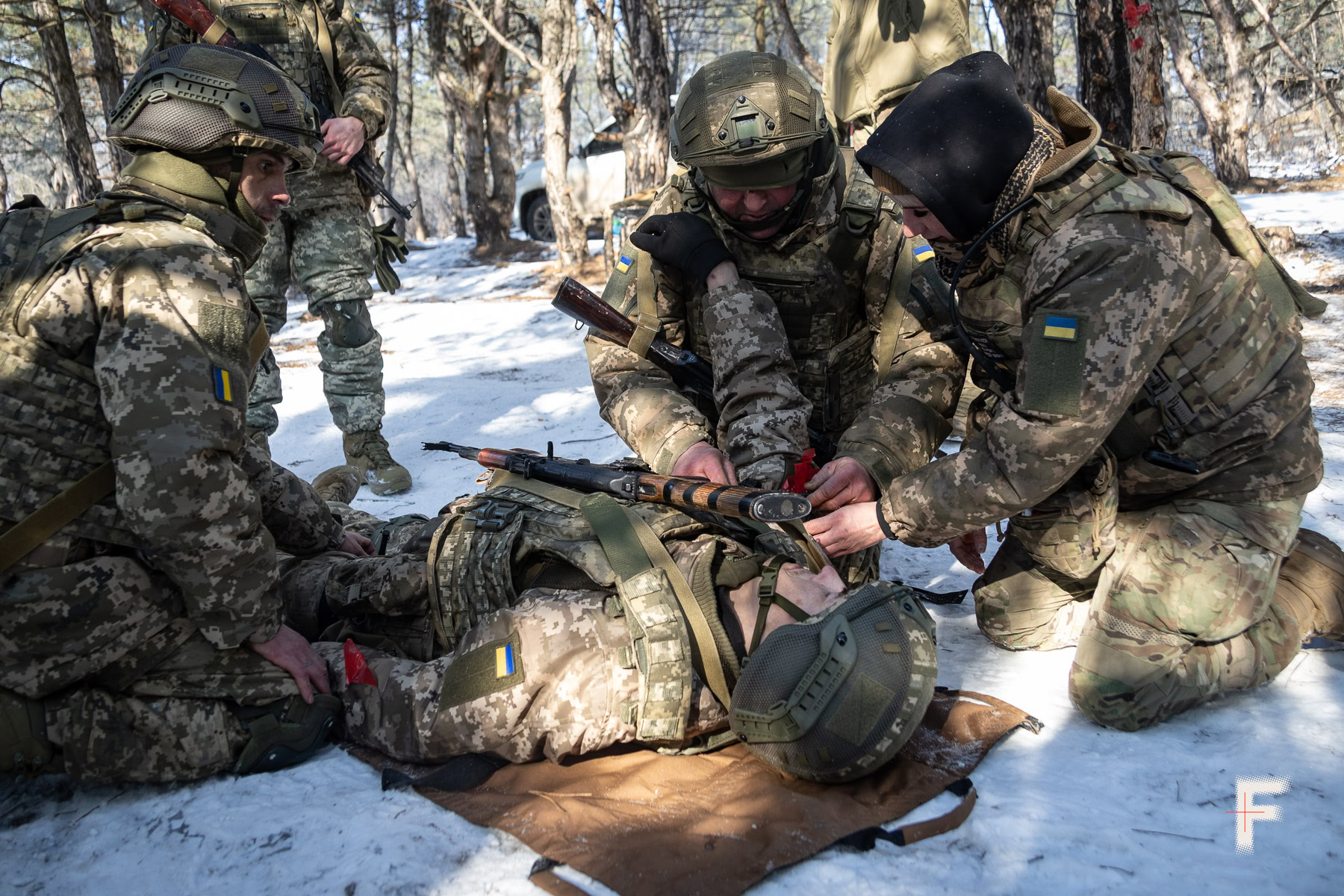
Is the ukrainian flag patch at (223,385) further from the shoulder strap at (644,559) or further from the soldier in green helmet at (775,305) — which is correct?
the soldier in green helmet at (775,305)

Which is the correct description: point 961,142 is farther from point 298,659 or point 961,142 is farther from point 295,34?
point 295,34

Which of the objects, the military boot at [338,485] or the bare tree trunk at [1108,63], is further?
the bare tree trunk at [1108,63]

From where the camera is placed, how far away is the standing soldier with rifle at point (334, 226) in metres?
4.48

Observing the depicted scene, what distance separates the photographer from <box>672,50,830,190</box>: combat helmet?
120 inches

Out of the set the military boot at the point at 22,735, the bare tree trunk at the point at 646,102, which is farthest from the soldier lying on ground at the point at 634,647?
the bare tree trunk at the point at 646,102

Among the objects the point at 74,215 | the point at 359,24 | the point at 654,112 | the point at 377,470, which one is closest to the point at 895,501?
the point at 74,215

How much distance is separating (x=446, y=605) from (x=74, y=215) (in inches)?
54.6

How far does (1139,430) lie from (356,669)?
2.33 m

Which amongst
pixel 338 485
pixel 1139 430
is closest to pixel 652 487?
pixel 1139 430

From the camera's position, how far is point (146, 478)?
2143 mm

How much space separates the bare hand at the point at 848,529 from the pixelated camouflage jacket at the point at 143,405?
1.54 metres

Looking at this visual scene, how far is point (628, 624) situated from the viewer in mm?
2342

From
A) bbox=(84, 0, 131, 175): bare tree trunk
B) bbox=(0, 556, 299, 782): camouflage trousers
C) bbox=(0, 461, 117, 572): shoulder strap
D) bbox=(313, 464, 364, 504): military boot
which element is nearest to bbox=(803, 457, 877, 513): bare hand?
bbox=(0, 556, 299, 782): camouflage trousers

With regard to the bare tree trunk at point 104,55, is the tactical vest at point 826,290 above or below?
below
